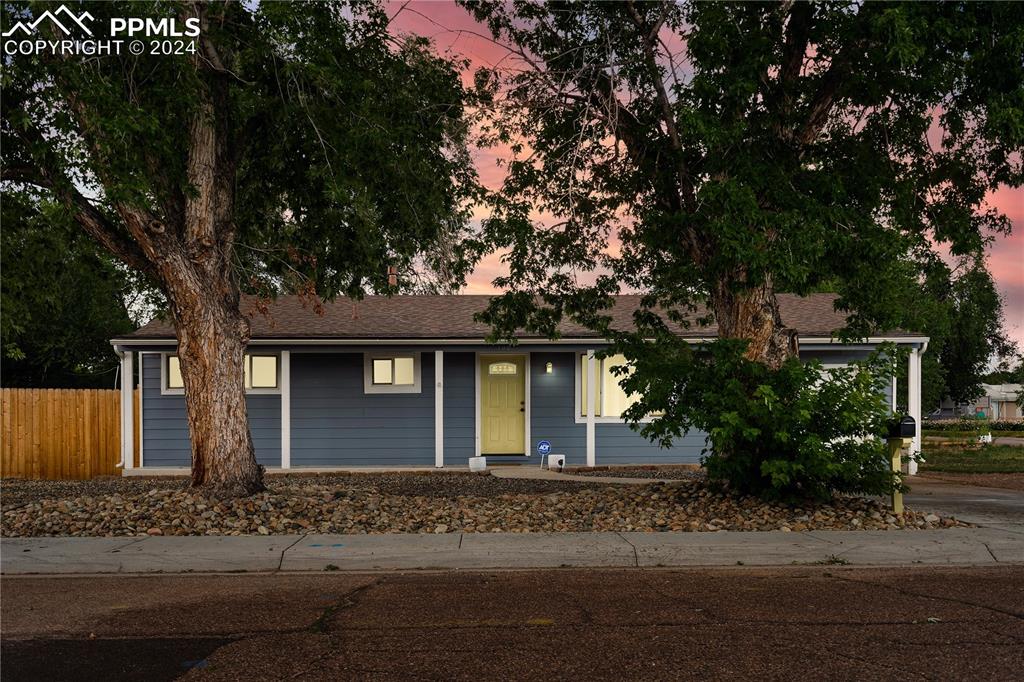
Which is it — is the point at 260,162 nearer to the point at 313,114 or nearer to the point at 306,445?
the point at 313,114

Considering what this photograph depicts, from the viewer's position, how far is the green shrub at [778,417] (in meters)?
10.2

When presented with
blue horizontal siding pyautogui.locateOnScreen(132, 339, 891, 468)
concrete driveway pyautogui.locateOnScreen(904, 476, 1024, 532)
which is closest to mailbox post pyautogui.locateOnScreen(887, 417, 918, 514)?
concrete driveway pyautogui.locateOnScreen(904, 476, 1024, 532)

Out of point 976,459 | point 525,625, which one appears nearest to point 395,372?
point 525,625

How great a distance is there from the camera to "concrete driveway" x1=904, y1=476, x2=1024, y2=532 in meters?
11.4

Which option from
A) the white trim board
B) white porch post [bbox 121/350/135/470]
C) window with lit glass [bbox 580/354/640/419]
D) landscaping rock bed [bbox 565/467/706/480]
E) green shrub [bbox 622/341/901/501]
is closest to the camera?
green shrub [bbox 622/341/901/501]

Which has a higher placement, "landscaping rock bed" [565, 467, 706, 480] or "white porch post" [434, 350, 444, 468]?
"white porch post" [434, 350, 444, 468]

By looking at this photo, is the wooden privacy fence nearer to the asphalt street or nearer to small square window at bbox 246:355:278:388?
small square window at bbox 246:355:278:388

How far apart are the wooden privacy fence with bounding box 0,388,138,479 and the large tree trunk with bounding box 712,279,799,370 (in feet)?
46.4

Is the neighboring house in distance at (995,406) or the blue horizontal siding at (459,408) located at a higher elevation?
the blue horizontal siding at (459,408)

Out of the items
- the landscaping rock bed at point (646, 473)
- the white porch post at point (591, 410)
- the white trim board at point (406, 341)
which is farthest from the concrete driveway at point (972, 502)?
the white porch post at point (591, 410)

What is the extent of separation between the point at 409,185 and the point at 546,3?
3316mm

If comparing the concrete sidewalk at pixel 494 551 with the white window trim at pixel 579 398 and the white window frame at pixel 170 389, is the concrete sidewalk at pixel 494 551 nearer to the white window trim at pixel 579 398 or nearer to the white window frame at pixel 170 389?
the white window frame at pixel 170 389

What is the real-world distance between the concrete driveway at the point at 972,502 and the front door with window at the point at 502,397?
8.46 meters

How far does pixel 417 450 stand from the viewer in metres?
19.5
